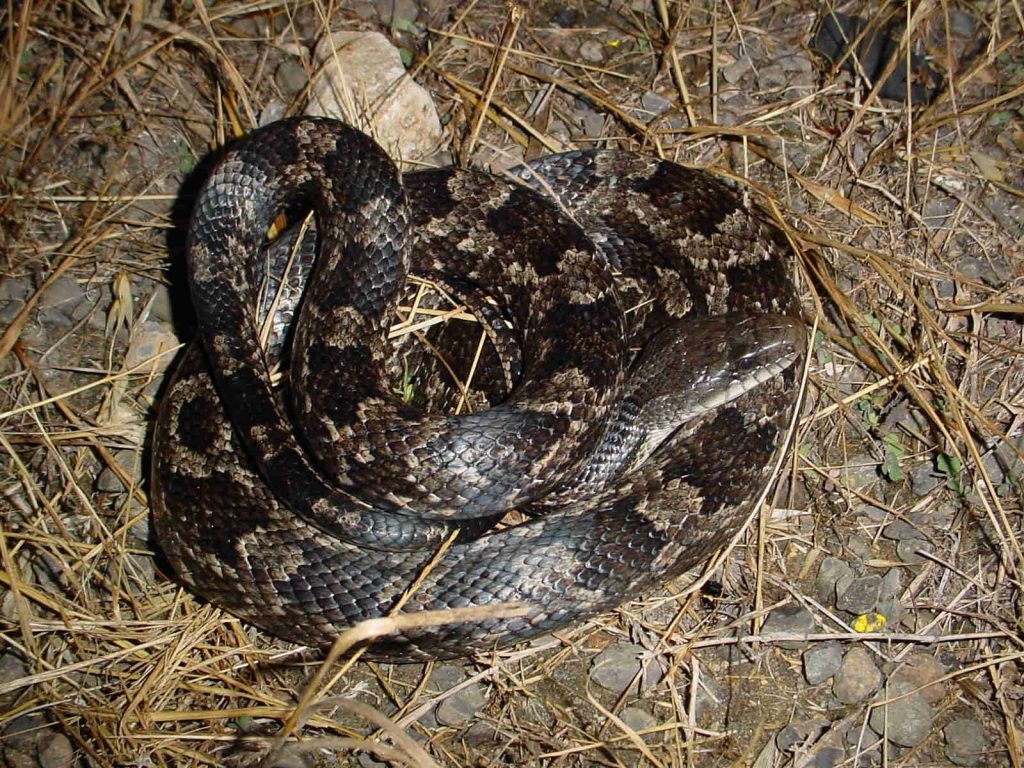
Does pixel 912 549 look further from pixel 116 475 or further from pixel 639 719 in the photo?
pixel 116 475

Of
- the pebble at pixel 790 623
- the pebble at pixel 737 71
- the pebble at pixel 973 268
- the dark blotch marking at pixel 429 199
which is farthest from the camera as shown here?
the pebble at pixel 737 71

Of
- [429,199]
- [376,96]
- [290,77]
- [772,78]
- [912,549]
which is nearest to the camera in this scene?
[912,549]

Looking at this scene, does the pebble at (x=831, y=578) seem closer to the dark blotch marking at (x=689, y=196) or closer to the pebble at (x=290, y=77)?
the dark blotch marking at (x=689, y=196)

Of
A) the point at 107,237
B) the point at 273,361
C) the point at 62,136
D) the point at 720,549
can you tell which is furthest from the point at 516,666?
the point at 62,136

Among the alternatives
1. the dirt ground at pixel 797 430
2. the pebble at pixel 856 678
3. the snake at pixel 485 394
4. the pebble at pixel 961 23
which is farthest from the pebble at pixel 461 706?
the pebble at pixel 961 23

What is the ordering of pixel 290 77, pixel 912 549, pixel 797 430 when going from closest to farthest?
pixel 912 549
pixel 797 430
pixel 290 77

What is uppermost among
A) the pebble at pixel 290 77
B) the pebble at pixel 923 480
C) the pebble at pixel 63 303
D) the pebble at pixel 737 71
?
the pebble at pixel 290 77

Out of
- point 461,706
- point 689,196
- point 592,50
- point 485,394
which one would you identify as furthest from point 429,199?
point 461,706
